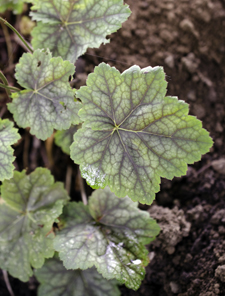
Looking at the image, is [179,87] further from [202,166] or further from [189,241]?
[189,241]

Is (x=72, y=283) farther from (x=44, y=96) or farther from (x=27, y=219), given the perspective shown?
(x=44, y=96)

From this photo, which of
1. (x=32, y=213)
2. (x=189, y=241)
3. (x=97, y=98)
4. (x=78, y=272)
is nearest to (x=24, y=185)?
(x=32, y=213)

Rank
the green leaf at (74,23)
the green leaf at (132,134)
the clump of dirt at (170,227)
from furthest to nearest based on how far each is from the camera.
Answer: the clump of dirt at (170,227)
the green leaf at (74,23)
the green leaf at (132,134)

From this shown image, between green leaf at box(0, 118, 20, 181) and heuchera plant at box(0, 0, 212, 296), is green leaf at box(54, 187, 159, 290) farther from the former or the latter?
green leaf at box(0, 118, 20, 181)

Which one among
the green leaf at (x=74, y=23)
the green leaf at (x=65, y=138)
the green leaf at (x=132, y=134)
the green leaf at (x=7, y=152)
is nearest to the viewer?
Answer: the green leaf at (x=132, y=134)

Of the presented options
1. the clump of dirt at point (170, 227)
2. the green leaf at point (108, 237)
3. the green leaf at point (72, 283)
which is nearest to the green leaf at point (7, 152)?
the green leaf at point (108, 237)

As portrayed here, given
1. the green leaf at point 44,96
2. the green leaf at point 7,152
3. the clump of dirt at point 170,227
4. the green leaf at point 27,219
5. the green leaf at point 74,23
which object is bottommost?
the clump of dirt at point 170,227

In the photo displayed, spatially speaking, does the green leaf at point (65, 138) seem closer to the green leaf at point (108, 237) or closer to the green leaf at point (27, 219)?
the green leaf at point (27, 219)
